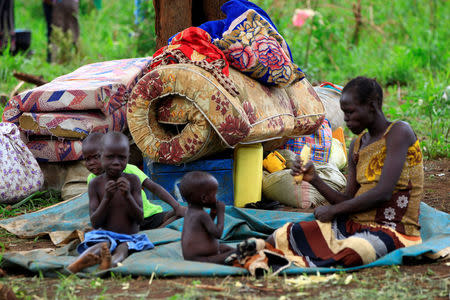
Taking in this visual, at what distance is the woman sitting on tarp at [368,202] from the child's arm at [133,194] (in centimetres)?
79

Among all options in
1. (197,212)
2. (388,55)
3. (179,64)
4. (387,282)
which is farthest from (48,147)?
(388,55)

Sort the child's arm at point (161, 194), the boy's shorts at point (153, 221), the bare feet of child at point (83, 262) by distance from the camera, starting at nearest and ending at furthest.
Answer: the bare feet of child at point (83, 262), the child's arm at point (161, 194), the boy's shorts at point (153, 221)

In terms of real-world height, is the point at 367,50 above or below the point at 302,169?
above

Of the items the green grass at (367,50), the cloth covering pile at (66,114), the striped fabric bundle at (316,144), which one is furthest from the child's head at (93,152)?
the green grass at (367,50)

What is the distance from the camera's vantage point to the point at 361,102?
129 inches

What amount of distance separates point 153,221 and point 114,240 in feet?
2.44

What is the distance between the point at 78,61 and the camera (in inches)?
374

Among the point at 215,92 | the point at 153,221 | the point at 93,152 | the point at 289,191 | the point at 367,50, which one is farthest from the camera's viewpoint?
the point at 367,50

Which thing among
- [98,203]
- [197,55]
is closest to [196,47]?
[197,55]

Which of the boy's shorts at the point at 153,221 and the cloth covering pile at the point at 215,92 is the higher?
the cloth covering pile at the point at 215,92

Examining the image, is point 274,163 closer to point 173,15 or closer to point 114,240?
point 173,15

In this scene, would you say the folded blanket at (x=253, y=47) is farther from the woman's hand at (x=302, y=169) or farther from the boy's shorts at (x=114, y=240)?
the boy's shorts at (x=114, y=240)

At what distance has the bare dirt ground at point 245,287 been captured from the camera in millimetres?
2736

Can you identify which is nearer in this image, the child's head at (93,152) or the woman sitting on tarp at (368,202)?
the woman sitting on tarp at (368,202)
